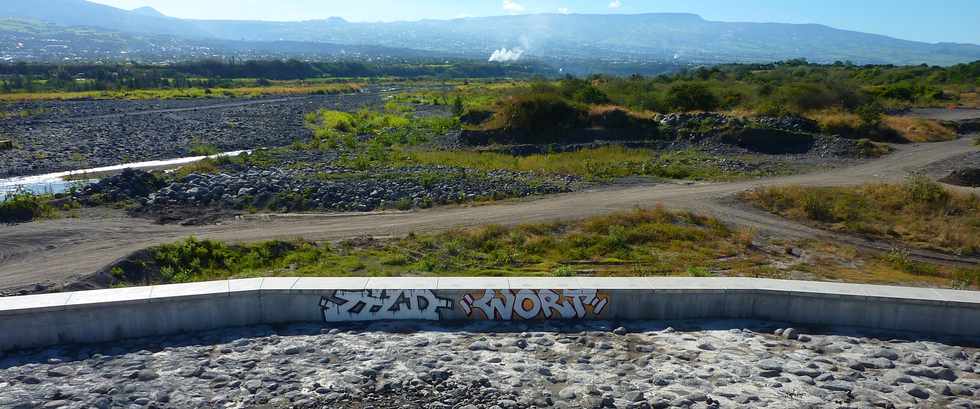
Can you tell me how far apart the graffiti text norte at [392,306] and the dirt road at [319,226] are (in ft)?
27.0

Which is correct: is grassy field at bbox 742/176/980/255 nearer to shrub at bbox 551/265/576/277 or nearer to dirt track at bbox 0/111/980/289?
dirt track at bbox 0/111/980/289

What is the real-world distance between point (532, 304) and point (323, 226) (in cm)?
1099

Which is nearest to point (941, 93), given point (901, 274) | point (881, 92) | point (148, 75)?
point (881, 92)

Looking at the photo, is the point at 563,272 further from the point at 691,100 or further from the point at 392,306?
the point at 691,100

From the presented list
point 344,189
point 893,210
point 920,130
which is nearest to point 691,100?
point 920,130

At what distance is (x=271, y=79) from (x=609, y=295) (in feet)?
400

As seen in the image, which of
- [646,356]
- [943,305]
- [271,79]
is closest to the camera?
[646,356]

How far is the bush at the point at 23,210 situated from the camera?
68.5ft

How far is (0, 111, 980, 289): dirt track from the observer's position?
1697 cm

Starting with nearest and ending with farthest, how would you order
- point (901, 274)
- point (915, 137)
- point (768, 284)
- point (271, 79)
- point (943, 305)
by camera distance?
1. point (943, 305)
2. point (768, 284)
3. point (901, 274)
4. point (915, 137)
5. point (271, 79)

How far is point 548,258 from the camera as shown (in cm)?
1742

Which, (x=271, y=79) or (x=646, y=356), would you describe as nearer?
(x=646, y=356)

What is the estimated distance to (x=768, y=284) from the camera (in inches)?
455

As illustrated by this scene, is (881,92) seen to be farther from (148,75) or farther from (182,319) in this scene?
(148,75)
